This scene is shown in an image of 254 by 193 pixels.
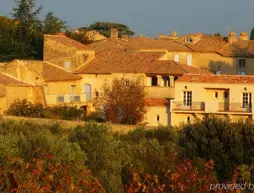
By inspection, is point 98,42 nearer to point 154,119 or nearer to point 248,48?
point 248,48

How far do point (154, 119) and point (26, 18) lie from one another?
57.8 feet

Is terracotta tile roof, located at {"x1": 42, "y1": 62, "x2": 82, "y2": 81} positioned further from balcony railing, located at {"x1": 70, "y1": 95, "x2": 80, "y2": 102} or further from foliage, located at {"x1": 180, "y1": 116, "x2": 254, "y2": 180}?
foliage, located at {"x1": 180, "y1": 116, "x2": 254, "y2": 180}

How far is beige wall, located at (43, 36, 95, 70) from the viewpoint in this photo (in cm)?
5209

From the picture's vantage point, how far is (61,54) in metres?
52.4

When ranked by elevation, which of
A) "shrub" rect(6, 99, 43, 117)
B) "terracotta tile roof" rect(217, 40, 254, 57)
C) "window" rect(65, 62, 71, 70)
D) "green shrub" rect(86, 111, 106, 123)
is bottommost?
"green shrub" rect(86, 111, 106, 123)

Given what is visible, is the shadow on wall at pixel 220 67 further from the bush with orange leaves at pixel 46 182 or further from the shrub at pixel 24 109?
the bush with orange leaves at pixel 46 182

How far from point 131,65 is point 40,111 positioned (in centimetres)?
1149

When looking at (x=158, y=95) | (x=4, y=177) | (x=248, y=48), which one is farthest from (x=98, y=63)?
(x=4, y=177)

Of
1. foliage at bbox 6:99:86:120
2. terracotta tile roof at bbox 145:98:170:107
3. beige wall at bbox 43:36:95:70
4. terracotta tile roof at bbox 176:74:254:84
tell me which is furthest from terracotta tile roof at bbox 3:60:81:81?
terracotta tile roof at bbox 176:74:254:84

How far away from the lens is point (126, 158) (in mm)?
19047

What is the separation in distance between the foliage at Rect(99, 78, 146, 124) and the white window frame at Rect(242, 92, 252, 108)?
564 cm

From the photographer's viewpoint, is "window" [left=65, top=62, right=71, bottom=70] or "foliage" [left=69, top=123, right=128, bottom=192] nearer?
"foliage" [left=69, top=123, right=128, bottom=192]

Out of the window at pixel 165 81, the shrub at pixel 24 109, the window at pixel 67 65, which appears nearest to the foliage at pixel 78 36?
the window at pixel 67 65

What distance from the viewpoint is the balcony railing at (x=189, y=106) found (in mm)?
46219
